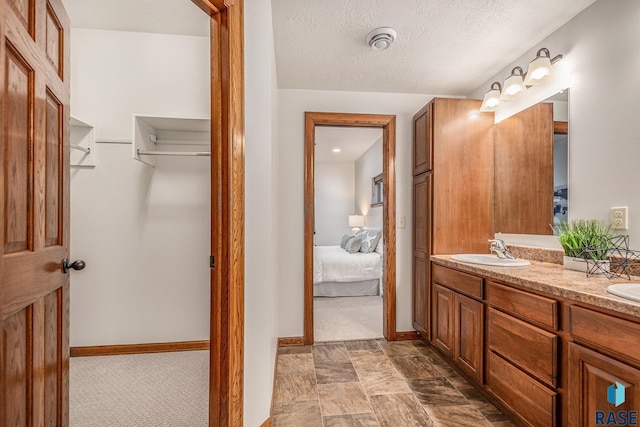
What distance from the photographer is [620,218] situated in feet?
5.29

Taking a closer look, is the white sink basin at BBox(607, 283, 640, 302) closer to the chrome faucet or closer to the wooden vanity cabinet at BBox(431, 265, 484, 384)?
the wooden vanity cabinet at BBox(431, 265, 484, 384)

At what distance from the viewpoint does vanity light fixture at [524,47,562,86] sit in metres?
1.97

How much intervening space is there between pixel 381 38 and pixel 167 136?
1.83 meters

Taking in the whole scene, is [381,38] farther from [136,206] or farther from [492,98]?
[136,206]

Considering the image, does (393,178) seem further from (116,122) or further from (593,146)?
(116,122)

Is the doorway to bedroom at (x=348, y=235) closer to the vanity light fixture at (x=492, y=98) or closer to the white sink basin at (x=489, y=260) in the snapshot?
the white sink basin at (x=489, y=260)

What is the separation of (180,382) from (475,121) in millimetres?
3076

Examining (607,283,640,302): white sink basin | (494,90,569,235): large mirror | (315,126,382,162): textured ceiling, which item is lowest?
(607,283,640,302): white sink basin

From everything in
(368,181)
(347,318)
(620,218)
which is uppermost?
(368,181)

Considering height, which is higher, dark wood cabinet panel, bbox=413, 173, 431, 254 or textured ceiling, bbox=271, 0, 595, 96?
textured ceiling, bbox=271, 0, 595, 96

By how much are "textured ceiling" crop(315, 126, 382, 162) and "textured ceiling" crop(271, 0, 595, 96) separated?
5.64ft

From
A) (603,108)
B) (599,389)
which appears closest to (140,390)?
(599,389)

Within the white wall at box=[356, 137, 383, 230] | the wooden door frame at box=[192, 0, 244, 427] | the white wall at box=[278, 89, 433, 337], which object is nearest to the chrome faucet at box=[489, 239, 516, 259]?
the white wall at box=[278, 89, 433, 337]

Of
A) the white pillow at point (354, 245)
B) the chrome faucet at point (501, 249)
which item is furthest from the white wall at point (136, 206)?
the white pillow at point (354, 245)
